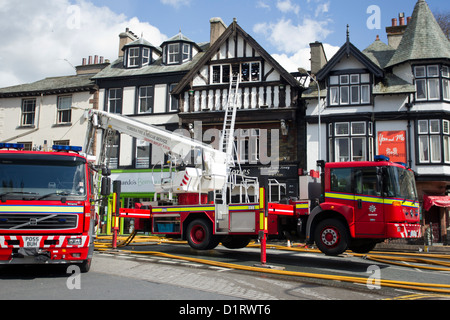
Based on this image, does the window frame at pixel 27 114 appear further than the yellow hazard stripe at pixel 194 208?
Yes

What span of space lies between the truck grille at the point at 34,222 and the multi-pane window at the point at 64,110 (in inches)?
803

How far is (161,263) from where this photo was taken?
10.9 m

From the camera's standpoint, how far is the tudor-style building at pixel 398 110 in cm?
2111

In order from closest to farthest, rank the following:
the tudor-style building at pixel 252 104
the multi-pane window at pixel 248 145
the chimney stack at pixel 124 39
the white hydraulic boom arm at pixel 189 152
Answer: the white hydraulic boom arm at pixel 189 152
the tudor-style building at pixel 252 104
the multi-pane window at pixel 248 145
the chimney stack at pixel 124 39

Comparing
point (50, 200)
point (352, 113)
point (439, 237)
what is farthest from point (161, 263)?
point (439, 237)

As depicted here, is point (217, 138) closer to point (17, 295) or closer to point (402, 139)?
point (402, 139)

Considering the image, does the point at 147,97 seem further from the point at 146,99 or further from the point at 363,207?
the point at 363,207

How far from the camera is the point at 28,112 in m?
28.3

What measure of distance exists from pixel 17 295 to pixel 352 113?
60.6ft

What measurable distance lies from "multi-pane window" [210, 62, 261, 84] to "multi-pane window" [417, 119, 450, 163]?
28.4 feet

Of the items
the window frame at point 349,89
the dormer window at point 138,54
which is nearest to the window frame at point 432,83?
the window frame at point 349,89

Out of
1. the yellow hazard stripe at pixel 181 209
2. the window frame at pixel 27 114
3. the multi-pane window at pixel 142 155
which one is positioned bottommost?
the yellow hazard stripe at pixel 181 209

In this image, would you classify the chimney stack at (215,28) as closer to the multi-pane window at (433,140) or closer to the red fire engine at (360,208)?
the multi-pane window at (433,140)

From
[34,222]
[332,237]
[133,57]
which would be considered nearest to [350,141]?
[332,237]
